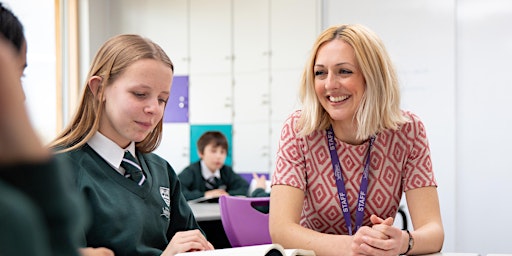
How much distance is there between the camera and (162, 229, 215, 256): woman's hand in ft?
4.35

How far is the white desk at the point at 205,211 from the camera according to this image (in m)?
3.22

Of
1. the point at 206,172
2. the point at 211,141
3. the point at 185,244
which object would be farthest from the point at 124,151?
the point at 211,141

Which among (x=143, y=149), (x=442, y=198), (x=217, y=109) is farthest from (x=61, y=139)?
(x=217, y=109)

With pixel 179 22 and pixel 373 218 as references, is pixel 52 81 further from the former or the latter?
pixel 373 218

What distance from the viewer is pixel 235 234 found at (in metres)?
2.49

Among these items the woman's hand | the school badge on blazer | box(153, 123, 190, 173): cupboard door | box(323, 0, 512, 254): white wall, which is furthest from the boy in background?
the woman's hand

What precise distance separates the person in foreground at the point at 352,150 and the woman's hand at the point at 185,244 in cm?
49

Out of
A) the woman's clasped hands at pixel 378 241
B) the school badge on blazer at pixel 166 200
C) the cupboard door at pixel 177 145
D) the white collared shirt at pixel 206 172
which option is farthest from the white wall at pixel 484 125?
the school badge on blazer at pixel 166 200

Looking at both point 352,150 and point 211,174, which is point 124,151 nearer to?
point 352,150

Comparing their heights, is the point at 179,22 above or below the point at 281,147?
above

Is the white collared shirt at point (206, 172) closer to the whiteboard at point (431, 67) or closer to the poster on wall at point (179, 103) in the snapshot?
the poster on wall at point (179, 103)

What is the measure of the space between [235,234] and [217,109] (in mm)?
4565

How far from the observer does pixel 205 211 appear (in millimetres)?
3494

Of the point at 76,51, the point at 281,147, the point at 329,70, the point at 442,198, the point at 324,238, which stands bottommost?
the point at 442,198
